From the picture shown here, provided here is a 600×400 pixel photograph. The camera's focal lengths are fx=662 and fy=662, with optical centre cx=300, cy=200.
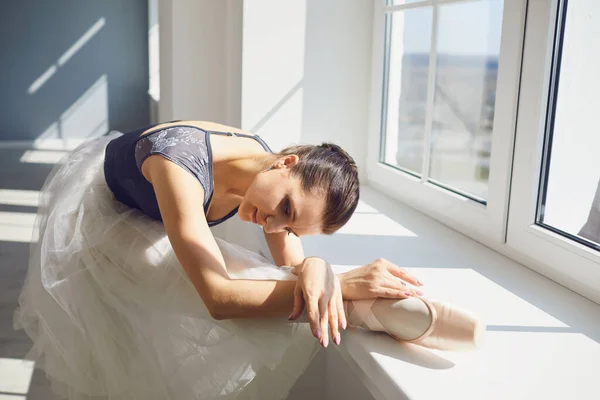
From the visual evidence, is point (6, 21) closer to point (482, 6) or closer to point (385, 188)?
point (385, 188)

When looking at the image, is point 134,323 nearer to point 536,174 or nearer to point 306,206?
point 306,206

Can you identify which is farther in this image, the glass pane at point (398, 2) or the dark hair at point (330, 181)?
the glass pane at point (398, 2)

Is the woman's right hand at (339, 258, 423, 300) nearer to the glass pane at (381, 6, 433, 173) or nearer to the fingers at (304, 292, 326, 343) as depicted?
the fingers at (304, 292, 326, 343)

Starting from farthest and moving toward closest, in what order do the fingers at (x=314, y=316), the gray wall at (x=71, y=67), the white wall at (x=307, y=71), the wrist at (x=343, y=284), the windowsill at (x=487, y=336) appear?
the gray wall at (x=71, y=67), the white wall at (x=307, y=71), the wrist at (x=343, y=284), the fingers at (x=314, y=316), the windowsill at (x=487, y=336)

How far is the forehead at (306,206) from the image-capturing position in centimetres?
129

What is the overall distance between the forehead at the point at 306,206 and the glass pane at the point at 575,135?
1.91 feet

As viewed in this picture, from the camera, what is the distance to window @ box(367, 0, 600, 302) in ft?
4.66

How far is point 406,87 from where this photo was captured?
2402mm

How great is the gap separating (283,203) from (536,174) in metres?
0.64

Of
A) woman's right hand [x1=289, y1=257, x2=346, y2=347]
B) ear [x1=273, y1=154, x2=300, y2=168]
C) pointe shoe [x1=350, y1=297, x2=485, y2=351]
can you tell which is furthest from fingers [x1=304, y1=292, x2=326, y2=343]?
ear [x1=273, y1=154, x2=300, y2=168]

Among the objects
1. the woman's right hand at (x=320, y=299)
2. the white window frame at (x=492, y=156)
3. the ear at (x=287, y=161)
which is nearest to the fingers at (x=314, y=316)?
the woman's right hand at (x=320, y=299)

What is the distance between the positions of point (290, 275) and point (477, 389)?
494 millimetres

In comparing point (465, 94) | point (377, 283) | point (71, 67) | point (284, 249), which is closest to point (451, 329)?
point (377, 283)

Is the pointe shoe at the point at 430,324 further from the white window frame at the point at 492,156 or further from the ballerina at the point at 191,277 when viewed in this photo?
the white window frame at the point at 492,156
